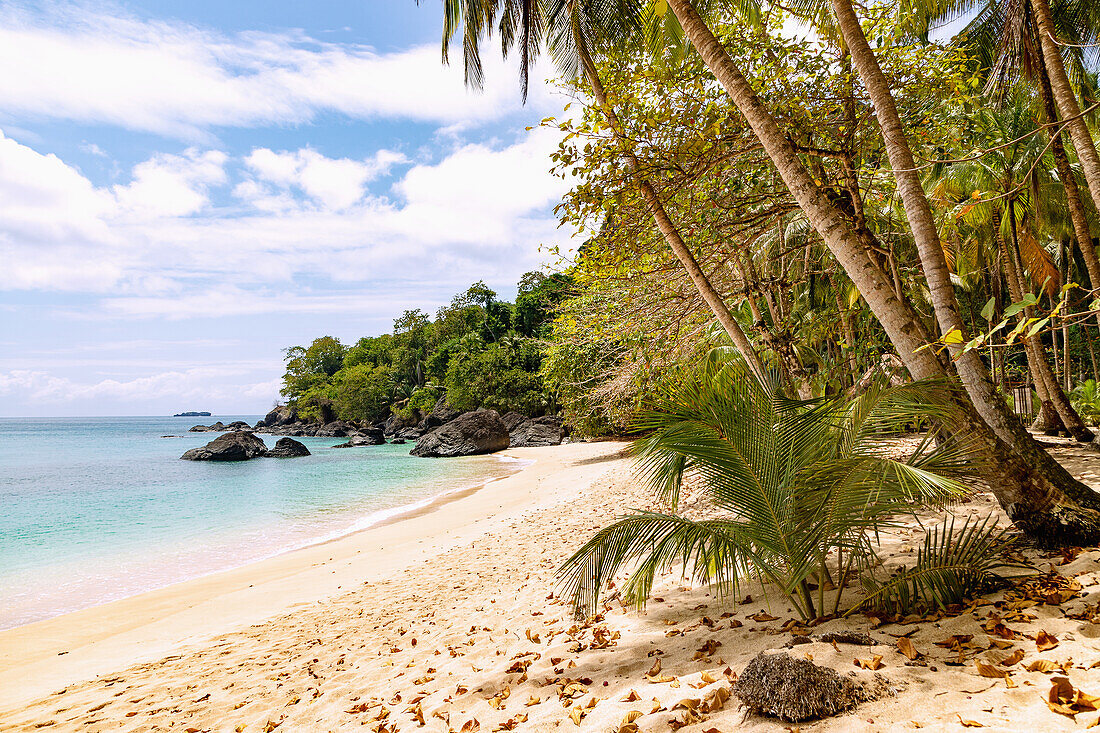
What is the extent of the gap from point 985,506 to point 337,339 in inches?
2912

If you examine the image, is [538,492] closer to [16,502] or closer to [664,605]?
[664,605]

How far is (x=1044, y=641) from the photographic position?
2639mm

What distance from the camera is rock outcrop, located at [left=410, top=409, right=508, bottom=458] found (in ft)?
102

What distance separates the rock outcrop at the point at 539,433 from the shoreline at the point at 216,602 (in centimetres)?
1922

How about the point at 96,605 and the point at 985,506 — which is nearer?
the point at 985,506

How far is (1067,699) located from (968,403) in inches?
90.1

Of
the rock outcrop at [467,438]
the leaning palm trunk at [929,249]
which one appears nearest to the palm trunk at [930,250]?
the leaning palm trunk at [929,249]

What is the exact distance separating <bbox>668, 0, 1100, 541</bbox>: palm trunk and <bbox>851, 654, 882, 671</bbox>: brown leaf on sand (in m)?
1.79

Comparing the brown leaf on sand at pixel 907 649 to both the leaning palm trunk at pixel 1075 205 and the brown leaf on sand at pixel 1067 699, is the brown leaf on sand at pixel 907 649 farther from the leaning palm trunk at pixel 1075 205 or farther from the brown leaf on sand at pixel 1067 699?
the leaning palm trunk at pixel 1075 205

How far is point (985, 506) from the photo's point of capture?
5.81m

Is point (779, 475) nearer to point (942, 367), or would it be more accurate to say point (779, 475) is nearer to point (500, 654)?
point (942, 367)

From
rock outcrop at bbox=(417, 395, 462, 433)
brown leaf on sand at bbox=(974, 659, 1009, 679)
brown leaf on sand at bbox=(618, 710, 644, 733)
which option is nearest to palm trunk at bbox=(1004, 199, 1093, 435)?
brown leaf on sand at bbox=(974, 659, 1009, 679)

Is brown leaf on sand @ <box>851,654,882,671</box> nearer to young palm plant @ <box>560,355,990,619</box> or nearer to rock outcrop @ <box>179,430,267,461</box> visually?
young palm plant @ <box>560,355,990,619</box>

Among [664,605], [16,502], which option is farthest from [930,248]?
[16,502]
